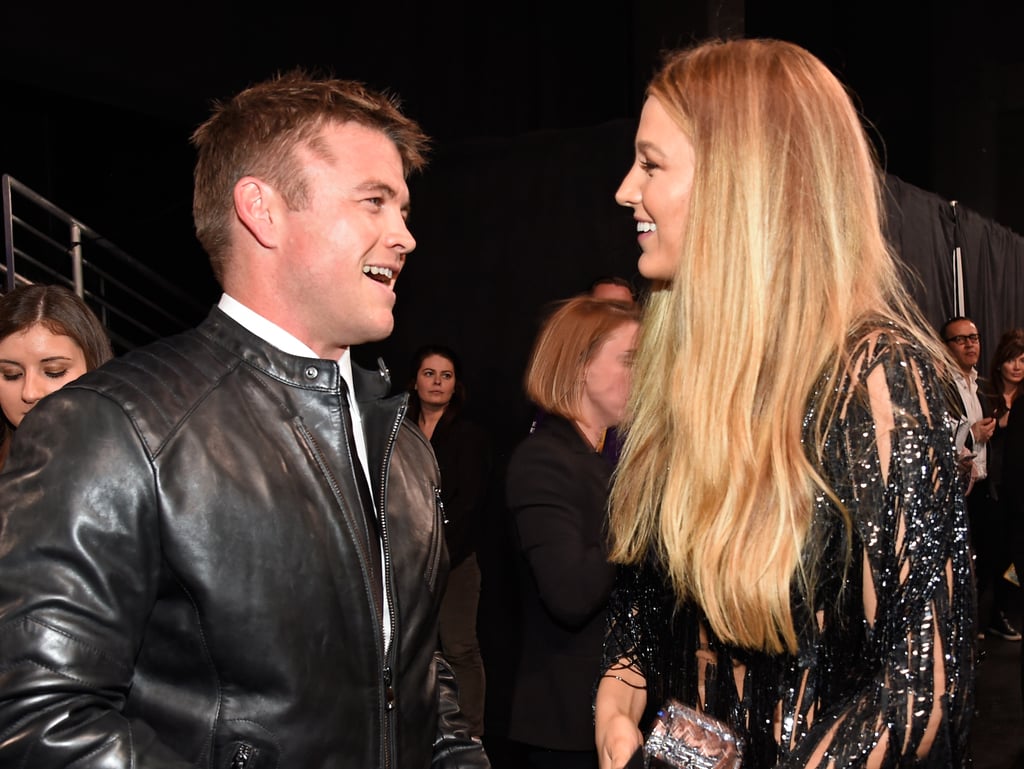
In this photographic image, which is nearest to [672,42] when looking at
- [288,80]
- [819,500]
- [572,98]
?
[572,98]

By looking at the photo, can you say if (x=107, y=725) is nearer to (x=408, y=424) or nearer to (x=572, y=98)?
(x=408, y=424)

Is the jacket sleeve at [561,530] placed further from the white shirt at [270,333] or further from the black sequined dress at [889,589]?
the black sequined dress at [889,589]

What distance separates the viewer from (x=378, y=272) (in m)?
1.61

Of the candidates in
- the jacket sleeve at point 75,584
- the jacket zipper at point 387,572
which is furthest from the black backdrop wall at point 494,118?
the jacket sleeve at point 75,584

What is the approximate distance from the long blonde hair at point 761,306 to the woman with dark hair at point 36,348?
1616 mm

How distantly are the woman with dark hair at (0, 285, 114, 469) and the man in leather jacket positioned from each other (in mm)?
934

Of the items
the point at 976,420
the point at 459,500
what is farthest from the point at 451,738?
the point at 976,420

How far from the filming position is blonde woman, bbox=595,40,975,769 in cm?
121

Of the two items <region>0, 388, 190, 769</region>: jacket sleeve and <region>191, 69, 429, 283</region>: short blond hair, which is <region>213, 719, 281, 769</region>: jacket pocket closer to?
<region>0, 388, 190, 769</region>: jacket sleeve

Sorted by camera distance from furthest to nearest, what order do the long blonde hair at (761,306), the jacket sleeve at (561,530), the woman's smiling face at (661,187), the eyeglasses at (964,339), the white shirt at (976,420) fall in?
the eyeglasses at (964,339), the white shirt at (976,420), the jacket sleeve at (561,530), the woman's smiling face at (661,187), the long blonde hair at (761,306)

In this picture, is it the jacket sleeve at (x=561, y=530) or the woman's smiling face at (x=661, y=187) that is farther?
the jacket sleeve at (x=561, y=530)

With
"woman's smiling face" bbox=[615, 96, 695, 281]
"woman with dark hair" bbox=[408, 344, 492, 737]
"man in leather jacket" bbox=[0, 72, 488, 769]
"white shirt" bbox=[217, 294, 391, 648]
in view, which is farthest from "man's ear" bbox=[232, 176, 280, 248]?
"woman with dark hair" bbox=[408, 344, 492, 737]

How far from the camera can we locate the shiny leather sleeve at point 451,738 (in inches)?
65.6

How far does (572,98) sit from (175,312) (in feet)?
12.8
